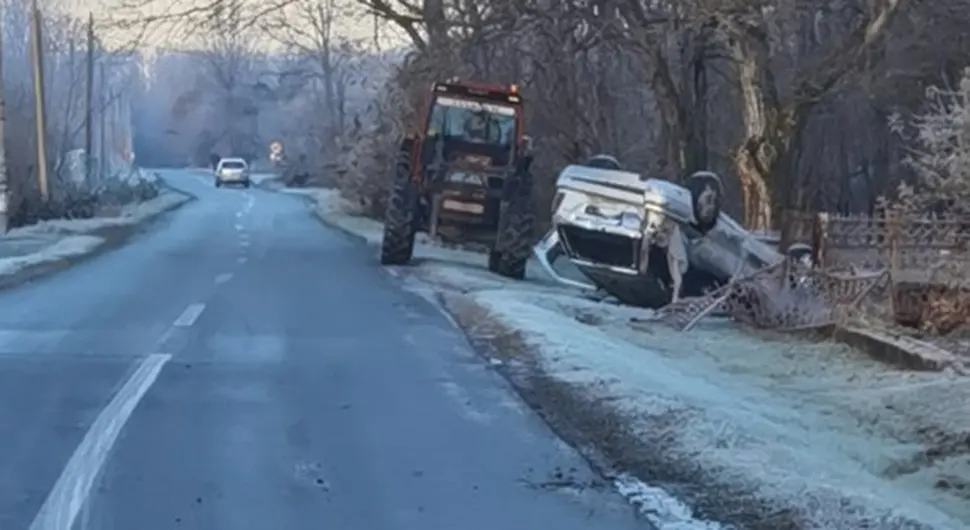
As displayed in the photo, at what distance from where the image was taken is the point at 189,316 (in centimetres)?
1880

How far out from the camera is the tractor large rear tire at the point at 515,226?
2720cm

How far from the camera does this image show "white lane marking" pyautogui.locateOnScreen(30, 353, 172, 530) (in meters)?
8.30

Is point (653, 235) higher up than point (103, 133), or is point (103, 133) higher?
point (653, 235)

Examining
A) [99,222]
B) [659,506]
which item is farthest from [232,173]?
[659,506]

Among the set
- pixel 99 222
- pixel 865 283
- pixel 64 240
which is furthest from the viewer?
pixel 99 222

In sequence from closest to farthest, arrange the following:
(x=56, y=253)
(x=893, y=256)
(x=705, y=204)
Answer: (x=893, y=256)
(x=705, y=204)
(x=56, y=253)

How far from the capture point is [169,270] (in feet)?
91.2

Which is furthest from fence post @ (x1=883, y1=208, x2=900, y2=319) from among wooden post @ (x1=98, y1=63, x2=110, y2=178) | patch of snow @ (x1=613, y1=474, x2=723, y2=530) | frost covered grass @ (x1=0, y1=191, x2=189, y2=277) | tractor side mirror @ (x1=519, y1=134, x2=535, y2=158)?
wooden post @ (x1=98, y1=63, x2=110, y2=178)

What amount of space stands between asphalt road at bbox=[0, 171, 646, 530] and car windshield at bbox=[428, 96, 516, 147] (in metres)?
7.18

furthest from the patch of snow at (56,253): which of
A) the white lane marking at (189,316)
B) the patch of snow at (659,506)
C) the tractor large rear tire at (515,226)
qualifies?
the patch of snow at (659,506)

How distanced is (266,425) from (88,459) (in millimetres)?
1615

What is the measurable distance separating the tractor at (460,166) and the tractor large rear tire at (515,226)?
0.55 ft

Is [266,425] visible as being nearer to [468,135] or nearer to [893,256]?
[893,256]

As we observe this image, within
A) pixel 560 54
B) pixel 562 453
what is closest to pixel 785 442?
pixel 562 453
